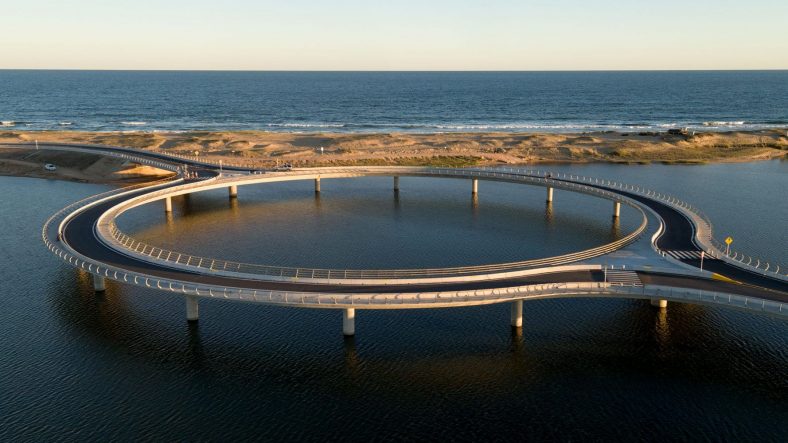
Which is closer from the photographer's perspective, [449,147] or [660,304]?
[660,304]

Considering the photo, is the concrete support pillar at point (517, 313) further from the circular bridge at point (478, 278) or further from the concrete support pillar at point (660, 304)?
the concrete support pillar at point (660, 304)

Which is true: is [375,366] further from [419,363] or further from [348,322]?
[348,322]

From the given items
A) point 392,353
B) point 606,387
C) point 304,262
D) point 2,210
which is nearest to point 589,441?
point 606,387

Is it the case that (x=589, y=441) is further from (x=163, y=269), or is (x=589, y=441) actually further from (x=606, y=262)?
(x=163, y=269)

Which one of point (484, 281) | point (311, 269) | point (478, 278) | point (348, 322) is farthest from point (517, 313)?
point (311, 269)

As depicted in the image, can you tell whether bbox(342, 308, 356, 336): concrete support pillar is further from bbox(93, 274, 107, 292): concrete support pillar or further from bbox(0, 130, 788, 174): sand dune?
bbox(0, 130, 788, 174): sand dune

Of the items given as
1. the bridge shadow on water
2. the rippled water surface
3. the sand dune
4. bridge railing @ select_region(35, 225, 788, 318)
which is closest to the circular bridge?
bridge railing @ select_region(35, 225, 788, 318)
